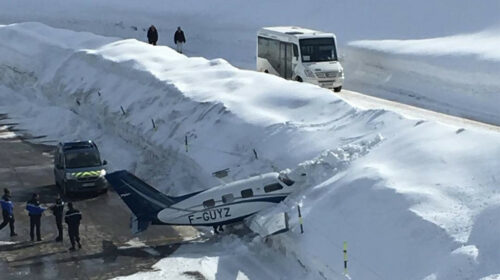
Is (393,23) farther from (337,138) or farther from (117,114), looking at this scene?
(337,138)

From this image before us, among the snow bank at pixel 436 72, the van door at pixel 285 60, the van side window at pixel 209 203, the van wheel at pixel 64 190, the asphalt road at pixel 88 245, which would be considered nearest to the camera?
the asphalt road at pixel 88 245

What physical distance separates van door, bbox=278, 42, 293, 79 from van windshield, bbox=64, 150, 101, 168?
13.8 m

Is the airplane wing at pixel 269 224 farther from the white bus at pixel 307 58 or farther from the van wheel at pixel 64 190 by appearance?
the white bus at pixel 307 58

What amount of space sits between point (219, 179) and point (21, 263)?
7.36m

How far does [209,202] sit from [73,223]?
385 cm

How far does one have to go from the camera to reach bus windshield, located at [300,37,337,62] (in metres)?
40.6

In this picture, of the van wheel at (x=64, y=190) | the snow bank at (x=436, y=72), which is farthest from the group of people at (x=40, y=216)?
the snow bank at (x=436, y=72)

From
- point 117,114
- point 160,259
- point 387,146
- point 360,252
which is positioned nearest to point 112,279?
A: point 160,259

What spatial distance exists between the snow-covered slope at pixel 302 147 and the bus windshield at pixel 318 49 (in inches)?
169

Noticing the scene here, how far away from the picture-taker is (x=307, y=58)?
4053 cm

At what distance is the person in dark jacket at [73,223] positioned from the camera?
23.6 meters

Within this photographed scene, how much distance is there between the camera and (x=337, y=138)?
26672mm

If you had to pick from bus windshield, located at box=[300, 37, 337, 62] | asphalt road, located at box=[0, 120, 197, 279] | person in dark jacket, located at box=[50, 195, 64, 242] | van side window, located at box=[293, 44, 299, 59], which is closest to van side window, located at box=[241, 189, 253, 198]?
asphalt road, located at box=[0, 120, 197, 279]

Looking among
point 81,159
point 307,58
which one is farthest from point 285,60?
point 81,159
